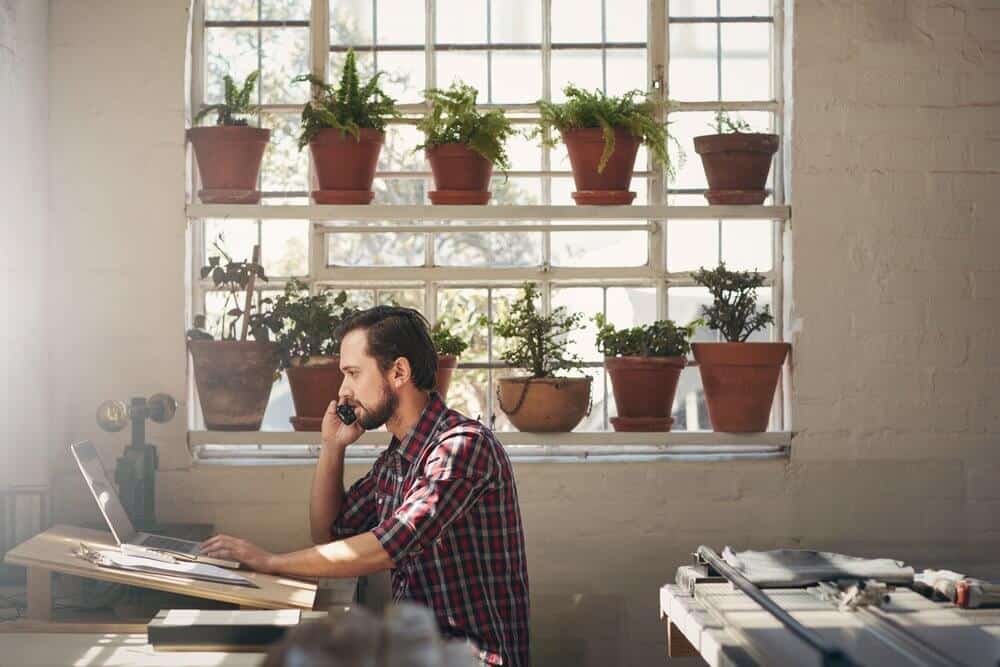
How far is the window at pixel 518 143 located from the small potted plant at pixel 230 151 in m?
0.29

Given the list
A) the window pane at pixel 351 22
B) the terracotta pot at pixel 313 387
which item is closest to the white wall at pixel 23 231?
the terracotta pot at pixel 313 387

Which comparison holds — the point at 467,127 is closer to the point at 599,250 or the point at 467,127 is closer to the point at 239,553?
the point at 599,250

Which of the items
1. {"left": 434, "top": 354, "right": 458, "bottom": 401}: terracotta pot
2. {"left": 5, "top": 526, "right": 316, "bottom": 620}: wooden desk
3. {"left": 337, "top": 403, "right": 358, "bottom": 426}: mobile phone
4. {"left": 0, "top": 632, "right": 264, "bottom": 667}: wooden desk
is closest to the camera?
{"left": 0, "top": 632, "right": 264, "bottom": 667}: wooden desk

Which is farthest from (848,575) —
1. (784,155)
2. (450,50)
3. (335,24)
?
(335,24)

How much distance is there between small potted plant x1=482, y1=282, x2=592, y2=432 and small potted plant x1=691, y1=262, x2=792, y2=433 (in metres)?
0.39

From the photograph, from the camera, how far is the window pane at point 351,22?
13.6ft

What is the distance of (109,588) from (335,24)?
198 centimetres

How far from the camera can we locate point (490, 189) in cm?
415

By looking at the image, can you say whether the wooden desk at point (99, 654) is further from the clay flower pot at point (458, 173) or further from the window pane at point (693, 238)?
the window pane at point (693, 238)

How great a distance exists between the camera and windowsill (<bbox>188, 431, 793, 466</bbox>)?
3818 millimetres

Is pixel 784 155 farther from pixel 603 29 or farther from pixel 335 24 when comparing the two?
pixel 335 24

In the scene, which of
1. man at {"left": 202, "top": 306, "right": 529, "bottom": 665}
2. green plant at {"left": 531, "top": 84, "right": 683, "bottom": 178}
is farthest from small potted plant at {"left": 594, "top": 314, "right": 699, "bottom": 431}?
man at {"left": 202, "top": 306, "right": 529, "bottom": 665}

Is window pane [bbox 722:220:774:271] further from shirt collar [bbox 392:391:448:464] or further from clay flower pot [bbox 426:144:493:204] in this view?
shirt collar [bbox 392:391:448:464]

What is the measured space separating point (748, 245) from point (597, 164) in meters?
0.63
